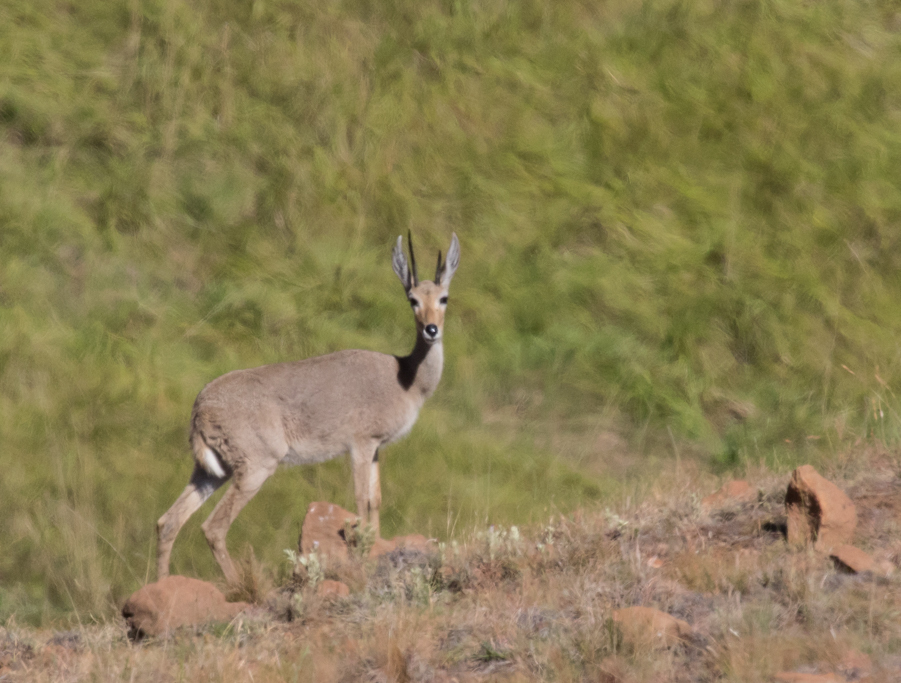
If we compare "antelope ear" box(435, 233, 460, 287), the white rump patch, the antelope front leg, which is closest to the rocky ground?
the antelope front leg

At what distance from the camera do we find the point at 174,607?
263 inches

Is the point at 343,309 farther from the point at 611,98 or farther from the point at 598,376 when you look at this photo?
the point at 611,98

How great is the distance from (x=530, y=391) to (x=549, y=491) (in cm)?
202

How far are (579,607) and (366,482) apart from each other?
12.6 ft

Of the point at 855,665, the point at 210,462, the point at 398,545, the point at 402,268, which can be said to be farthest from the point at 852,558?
the point at 210,462

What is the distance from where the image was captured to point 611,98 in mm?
16812

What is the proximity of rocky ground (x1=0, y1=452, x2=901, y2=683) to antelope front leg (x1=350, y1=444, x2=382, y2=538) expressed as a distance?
3.76 ft

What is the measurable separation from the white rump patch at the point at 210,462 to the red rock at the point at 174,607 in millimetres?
1872

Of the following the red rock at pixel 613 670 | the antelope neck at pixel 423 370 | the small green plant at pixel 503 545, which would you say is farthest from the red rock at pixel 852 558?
the antelope neck at pixel 423 370

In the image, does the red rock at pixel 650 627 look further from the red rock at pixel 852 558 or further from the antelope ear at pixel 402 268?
the antelope ear at pixel 402 268

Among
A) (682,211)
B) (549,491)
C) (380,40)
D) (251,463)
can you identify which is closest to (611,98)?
(682,211)

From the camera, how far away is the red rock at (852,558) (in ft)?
19.0

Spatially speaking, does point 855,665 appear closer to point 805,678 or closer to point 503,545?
point 805,678

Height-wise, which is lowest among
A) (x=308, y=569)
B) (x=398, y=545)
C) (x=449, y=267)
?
(x=398, y=545)
